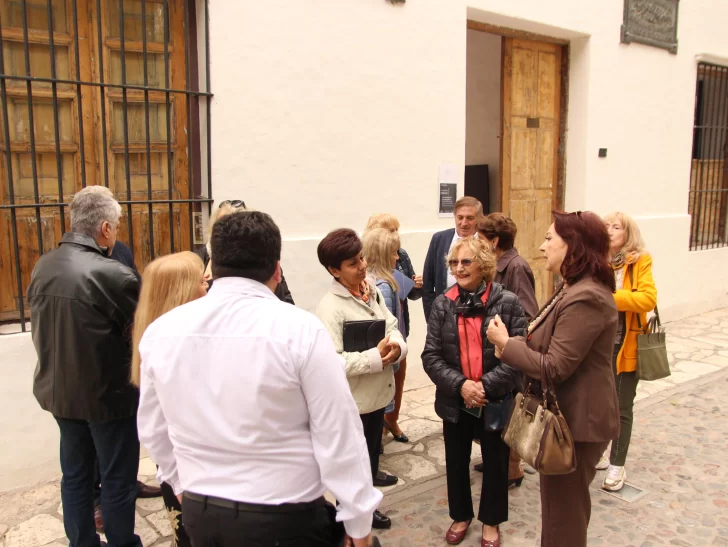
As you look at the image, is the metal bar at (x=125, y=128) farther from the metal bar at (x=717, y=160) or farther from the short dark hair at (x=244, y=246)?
the metal bar at (x=717, y=160)

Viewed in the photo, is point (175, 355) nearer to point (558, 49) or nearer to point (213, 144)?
point (213, 144)

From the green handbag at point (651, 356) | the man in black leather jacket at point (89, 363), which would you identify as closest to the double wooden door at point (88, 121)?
the man in black leather jacket at point (89, 363)

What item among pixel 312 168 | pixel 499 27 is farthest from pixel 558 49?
pixel 312 168

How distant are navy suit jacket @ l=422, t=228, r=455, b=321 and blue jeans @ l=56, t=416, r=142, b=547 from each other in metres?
2.45

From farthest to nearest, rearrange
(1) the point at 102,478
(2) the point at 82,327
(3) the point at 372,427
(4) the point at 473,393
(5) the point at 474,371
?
1. (3) the point at 372,427
2. (5) the point at 474,371
3. (4) the point at 473,393
4. (1) the point at 102,478
5. (2) the point at 82,327

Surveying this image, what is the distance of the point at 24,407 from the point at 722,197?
9511mm

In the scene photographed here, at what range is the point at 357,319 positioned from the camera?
3.12 m

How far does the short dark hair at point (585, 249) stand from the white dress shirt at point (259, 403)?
1.36 m

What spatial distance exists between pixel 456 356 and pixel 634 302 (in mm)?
1274

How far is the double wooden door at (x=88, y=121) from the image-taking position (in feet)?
12.7

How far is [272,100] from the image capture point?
4586 millimetres

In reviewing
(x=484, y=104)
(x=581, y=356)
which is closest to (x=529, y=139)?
(x=484, y=104)

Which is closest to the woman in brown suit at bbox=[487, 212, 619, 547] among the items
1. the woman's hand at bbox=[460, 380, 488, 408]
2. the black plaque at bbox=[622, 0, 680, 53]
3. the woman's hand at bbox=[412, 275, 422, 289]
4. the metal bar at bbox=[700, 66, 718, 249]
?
the woman's hand at bbox=[460, 380, 488, 408]

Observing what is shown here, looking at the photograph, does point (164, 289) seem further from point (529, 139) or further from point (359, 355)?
point (529, 139)
